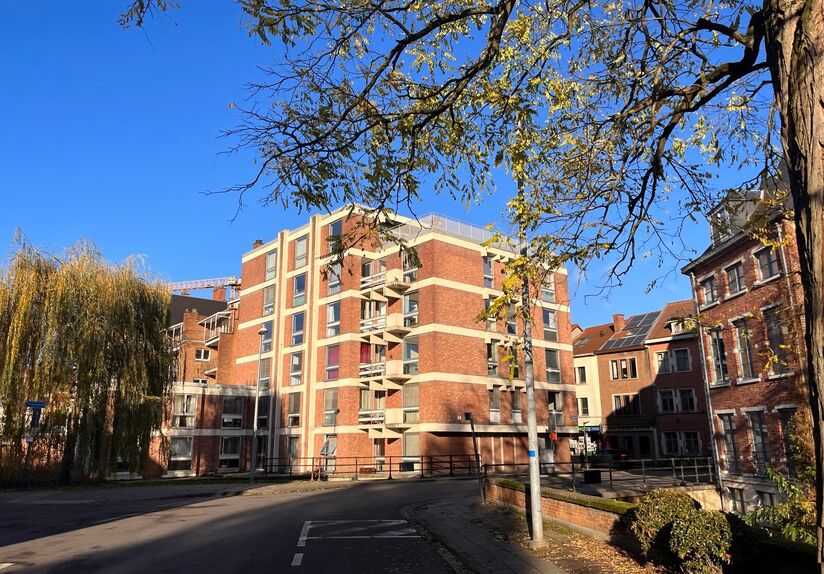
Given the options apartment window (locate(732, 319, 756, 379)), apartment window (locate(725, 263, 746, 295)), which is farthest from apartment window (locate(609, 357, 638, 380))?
apartment window (locate(732, 319, 756, 379))

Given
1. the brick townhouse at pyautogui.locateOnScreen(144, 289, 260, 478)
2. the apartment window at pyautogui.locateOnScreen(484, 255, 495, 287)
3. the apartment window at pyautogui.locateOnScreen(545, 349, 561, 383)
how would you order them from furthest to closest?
the apartment window at pyautogui.locateOnScreen(545, 349, 561, 383)
the apartment window at pyautogui.locateOnScreen(484, 255, 495, 287)
the brick townhouse at pyautogui.locateOnScreen(144, 289, 260, 478)

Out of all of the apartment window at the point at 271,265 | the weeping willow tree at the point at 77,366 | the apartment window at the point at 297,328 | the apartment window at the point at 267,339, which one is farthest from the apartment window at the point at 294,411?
the weeping willow tree at the point at 77,366

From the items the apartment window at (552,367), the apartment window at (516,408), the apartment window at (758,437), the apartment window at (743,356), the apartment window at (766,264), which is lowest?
A: the apartment window at (758,437)

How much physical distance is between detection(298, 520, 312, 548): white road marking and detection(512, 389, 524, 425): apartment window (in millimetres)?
26438

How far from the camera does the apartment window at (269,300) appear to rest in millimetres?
46781

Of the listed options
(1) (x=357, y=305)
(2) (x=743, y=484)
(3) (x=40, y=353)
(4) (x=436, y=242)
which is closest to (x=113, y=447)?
(3) (x=40, y=353)

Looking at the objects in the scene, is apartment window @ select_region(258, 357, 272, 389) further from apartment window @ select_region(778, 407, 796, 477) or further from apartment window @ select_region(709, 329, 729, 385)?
apartment window @ select_region(778, 407, 796, 477)

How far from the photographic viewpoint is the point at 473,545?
38.3 feet

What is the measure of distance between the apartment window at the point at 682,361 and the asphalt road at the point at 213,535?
108ft

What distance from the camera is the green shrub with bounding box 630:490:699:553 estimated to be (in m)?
8.35

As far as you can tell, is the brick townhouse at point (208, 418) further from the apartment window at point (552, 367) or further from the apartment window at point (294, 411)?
the apartment window at point (552, 367)

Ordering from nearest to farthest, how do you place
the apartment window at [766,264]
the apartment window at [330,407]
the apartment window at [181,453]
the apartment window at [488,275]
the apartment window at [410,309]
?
the apartment window at [766,264] → the apartment window at [410,309] → the apartment window at [330,407] → the apartment window at [181,453] → the apartment window at [488,275]

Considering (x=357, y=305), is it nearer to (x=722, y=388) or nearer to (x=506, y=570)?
(x=722, y=388)

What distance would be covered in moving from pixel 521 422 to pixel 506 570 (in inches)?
1246
